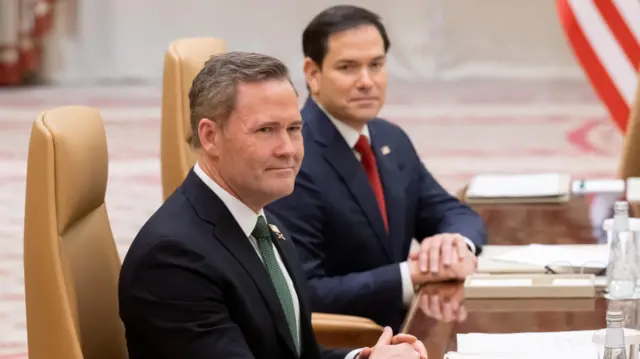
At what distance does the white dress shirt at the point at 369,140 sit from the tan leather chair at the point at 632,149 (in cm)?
57

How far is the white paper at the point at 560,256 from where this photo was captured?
114 inches

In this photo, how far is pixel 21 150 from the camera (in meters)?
8.68

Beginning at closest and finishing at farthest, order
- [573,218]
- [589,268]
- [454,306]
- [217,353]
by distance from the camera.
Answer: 1. [217,353]
2. [454,306]
3. [589,268]
4. [573,218]

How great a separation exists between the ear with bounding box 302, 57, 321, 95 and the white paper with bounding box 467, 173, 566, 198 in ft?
2.10

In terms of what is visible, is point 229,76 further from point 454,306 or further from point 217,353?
point 454,306

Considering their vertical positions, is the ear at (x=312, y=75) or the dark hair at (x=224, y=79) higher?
the dark hair at (x=224, y=79)

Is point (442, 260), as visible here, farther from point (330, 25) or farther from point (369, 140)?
point (330, 25)

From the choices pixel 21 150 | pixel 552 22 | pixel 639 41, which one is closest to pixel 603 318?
pixel 639 41

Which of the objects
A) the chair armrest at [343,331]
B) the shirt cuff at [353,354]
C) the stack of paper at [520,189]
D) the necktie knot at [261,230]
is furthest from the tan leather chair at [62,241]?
the stack of paper at [520,189]

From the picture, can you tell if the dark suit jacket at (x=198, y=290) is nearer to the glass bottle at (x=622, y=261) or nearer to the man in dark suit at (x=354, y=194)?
the glass bottle at (x=622, y=261)

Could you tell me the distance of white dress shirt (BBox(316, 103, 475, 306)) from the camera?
3.11 metres

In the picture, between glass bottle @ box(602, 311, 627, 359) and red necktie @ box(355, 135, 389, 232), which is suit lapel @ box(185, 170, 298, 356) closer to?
glass bottle @ box(602, 311, 627, 359)

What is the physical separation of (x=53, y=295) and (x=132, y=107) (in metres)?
8.44

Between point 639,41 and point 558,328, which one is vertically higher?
point 639,41
